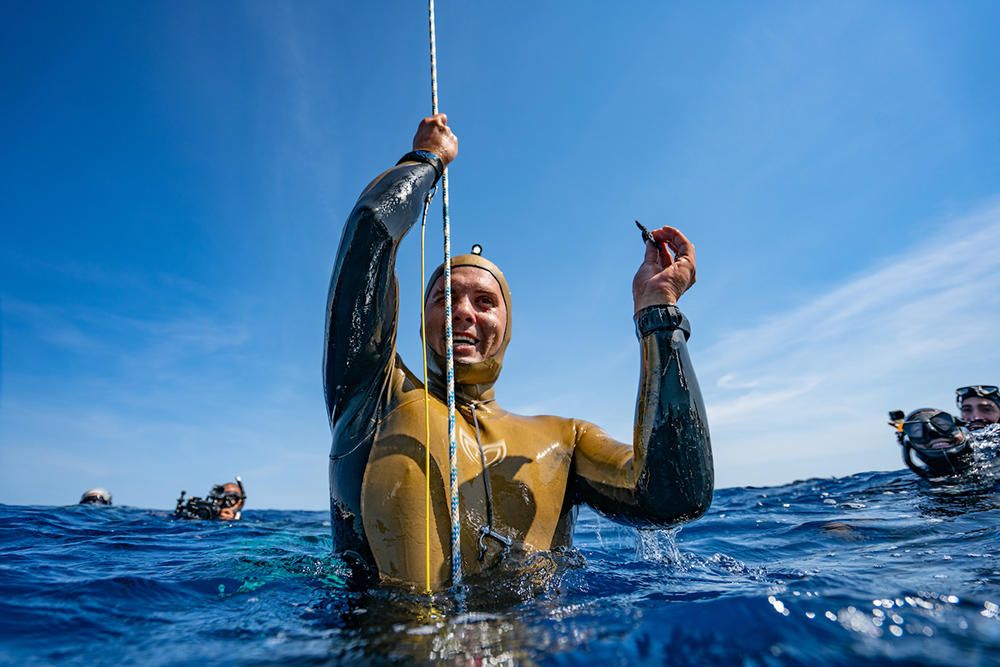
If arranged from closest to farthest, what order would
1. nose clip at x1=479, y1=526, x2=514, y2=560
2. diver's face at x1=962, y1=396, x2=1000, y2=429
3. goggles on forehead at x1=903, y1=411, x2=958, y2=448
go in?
nose clip at x1=479, y1=526, x2=514, y2=560 → goggles on forehead at x1=903, y1=411, x2=958, y2=448 → diver's face at x1=962, y1=396, x2=1000, y2=429

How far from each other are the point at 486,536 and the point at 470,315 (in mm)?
1229

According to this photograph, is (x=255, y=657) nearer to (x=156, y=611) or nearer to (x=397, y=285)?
(x=156, y=611)

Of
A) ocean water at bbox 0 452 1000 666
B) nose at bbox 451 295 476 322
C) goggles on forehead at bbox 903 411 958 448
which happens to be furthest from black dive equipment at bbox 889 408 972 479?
nose at bbox 451 295 476 322

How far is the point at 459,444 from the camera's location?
277 centimetres

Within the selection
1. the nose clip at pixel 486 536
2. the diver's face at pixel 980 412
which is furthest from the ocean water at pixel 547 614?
the diver's face at pixel 980 412

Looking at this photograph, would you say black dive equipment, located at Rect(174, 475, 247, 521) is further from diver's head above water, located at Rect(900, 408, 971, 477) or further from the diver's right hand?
diver's head above water, located at Rect(900, 408, 971, 477)

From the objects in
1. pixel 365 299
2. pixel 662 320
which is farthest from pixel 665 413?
pixel 365 299

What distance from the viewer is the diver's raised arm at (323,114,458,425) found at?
2.59m

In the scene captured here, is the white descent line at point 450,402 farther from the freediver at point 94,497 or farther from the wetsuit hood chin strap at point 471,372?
the freediver at point 94,497

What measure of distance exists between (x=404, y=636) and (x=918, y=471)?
10.1 metres

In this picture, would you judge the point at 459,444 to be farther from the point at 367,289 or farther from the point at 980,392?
the point at 980,392

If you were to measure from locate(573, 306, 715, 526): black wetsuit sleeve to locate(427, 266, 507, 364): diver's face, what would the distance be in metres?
0.99

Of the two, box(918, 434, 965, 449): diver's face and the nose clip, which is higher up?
box(918, 434, 965, 449): diver's face

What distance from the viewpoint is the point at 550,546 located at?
2.80 meters
